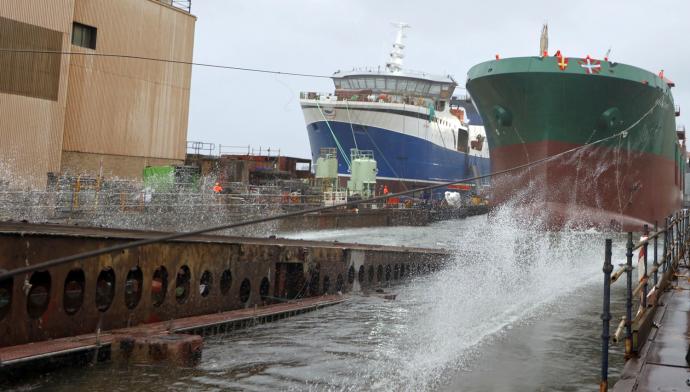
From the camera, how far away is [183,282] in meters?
10.6

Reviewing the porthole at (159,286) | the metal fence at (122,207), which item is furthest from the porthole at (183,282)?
the metal fence at (122,207)

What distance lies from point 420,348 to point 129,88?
21.5 m

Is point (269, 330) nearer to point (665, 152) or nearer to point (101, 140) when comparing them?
point (101, 140)

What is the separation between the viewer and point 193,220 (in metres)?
25.1

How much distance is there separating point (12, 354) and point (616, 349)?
→ 24.1 feet

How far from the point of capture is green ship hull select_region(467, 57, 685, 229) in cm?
2434

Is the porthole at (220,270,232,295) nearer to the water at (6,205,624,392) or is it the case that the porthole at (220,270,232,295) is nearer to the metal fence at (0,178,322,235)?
the water at (6,205,624,392)

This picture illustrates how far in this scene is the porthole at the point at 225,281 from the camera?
449 inches

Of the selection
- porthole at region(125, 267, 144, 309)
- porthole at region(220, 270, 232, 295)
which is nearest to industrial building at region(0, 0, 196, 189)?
porthole at region(220, 270, 232, 295)

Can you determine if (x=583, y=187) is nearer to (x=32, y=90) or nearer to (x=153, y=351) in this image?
(x=32, y=90)

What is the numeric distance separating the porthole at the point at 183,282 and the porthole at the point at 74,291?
1.96m

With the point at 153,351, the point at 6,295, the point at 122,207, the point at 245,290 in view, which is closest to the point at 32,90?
the point at 122,207

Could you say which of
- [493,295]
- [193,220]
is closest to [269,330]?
[493,295]

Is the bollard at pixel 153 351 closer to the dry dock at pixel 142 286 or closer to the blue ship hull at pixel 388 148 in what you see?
the dry dock at pixel 142 286
